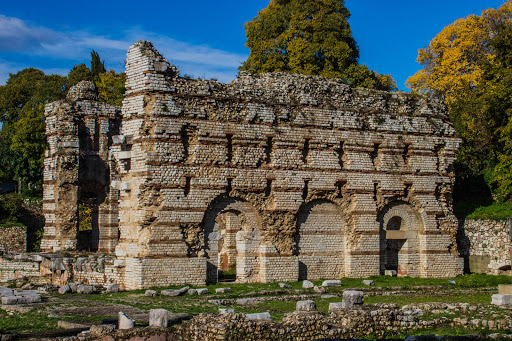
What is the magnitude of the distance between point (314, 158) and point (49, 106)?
1448 cm

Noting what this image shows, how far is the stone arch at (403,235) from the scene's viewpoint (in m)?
25.5

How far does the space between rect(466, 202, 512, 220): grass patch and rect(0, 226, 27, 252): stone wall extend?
2429 cm

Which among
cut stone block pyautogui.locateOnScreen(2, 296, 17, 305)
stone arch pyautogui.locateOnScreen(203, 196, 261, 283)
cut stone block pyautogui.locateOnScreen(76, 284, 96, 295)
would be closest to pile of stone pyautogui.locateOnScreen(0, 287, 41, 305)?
cut stone block pyautogui.locateOnScreen(2, 296, 17, 305)

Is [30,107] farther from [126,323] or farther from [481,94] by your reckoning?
[126,323]

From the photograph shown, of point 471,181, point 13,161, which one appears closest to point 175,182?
point 471,181

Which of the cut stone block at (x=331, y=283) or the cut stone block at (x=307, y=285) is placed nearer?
the cut stone block at (x=307, y=285)

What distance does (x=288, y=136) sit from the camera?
937 inches

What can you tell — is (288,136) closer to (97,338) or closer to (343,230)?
(343,230)

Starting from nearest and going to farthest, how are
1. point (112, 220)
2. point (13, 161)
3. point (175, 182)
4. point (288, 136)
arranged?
point (175, 182) → point (288, 136) → point (112, 220) → point (13, 161)

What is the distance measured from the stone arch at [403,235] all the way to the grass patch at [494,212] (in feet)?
10.5

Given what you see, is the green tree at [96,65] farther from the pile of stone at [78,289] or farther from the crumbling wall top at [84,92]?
the pile of stone at [78,289]

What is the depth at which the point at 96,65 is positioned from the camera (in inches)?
2292

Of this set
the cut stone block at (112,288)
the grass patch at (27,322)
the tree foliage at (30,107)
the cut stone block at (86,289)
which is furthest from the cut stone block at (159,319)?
the tree foliage at (30,107)

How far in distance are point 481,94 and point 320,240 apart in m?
14.8
